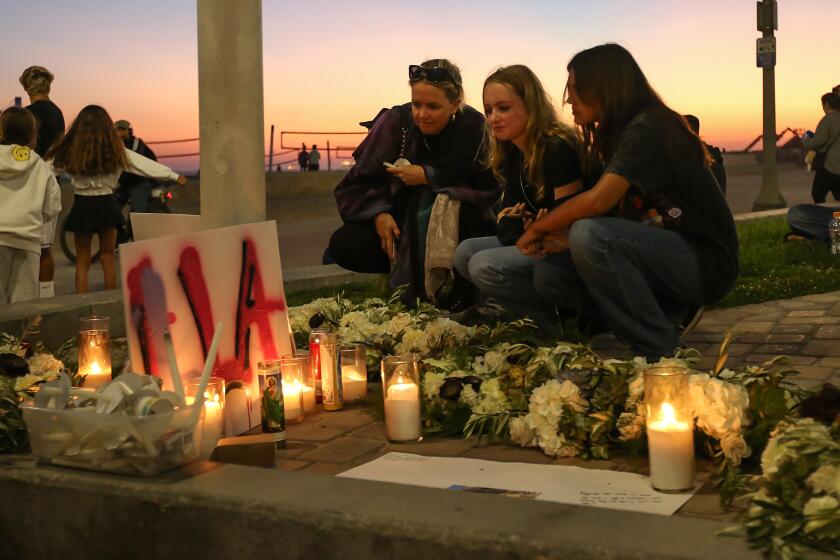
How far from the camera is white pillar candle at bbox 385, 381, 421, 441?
12.5 ft

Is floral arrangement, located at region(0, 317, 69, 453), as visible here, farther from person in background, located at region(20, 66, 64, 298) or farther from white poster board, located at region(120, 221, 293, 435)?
person in background, located at region(20, 66, 64, 298)

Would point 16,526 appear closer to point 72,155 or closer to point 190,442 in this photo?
point 190,442

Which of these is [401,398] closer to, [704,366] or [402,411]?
[402,411]

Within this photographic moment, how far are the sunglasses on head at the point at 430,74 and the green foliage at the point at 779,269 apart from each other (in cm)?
252

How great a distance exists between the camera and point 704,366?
508 cm

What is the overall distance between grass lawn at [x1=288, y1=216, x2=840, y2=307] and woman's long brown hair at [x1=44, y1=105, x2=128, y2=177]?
199 centimetres

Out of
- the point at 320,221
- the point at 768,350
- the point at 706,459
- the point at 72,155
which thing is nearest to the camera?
the point at 706,459

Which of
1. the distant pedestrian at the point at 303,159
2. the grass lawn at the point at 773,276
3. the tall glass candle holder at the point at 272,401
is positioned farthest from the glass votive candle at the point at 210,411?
the distant pedestrian at the point at 303,159

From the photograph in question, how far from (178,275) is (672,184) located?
1989 millimetres

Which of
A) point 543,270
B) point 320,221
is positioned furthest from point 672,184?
point 320,221

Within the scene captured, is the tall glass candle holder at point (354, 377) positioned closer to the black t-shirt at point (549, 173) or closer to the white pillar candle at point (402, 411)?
the white pillar candle at point (402, 411)

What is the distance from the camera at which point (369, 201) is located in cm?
600

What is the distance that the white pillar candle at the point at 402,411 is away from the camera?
382cm

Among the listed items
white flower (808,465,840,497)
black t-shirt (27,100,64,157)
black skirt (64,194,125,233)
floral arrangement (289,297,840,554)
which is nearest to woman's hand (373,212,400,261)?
floral arrangement (289,297,840,554)
